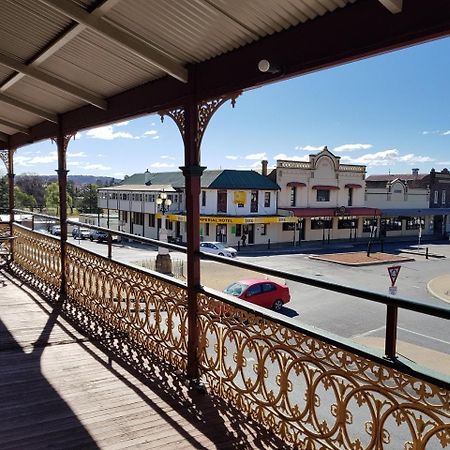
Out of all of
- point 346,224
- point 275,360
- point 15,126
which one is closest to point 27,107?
point 15,126

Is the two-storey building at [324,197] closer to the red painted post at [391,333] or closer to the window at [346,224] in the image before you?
the window at [346,224]

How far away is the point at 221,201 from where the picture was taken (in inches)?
1152

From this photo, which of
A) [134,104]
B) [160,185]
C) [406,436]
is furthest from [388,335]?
[160,185]

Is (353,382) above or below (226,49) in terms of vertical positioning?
below

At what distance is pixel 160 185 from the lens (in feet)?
113

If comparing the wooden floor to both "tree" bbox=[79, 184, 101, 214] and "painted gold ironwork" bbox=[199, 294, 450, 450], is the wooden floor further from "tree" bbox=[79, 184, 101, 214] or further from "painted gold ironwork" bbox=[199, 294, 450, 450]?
"tree" bbox=[79, 184, 101, 214]

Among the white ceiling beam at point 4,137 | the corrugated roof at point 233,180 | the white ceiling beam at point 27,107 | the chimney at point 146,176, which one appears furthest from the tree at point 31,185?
the white ceiling beam at point 27,107

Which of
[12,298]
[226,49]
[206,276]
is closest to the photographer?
[226,49]

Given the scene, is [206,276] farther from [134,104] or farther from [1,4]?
[1,4]

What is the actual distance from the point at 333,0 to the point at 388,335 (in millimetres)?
1838

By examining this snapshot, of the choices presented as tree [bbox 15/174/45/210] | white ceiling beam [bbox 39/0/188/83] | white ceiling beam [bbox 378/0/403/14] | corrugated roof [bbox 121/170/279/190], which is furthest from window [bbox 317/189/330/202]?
tree [bbox 15/174/45/210]

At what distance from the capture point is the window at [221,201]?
2909cm

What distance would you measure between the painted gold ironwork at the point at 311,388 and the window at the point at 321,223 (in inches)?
1190

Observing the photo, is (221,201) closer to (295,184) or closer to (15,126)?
(295,184)
